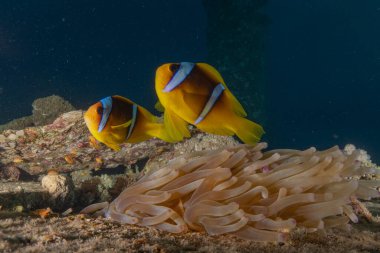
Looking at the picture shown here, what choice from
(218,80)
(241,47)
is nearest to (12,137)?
(218,80)

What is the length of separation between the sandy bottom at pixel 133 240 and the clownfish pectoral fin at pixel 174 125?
2.08ft

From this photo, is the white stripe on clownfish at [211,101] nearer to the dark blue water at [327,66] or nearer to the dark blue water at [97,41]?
the dark blue water at [97,41]

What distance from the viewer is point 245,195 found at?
2.21 metres

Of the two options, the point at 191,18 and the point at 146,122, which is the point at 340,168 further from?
the point at 191,18

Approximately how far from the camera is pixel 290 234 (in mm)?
2010

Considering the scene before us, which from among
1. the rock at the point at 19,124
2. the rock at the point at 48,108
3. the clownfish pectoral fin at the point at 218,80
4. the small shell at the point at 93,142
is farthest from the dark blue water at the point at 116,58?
the clownfish pectoral fin at the point at 218,80

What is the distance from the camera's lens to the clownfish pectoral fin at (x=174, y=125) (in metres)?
2.23

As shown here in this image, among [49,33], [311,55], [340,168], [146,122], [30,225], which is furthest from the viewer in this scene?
[311,55]

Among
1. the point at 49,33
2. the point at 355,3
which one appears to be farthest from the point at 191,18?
the point at 355,3

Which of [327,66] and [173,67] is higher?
[173,67]

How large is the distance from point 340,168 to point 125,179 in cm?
278

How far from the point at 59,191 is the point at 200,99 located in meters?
2.39

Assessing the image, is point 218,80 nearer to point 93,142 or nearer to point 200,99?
point 200,99

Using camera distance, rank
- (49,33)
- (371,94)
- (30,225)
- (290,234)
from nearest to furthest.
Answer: (290,234)
(30,225)
(49,33)
(371,94)
